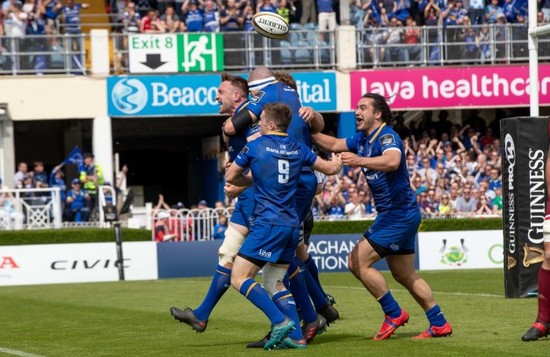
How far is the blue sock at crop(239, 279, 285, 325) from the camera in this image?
9688 mm

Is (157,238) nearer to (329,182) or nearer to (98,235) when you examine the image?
(98,235)

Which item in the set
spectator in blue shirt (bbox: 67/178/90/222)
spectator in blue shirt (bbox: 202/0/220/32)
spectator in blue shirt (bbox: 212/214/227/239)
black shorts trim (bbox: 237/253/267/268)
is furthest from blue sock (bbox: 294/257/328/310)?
spectator in blue shirt (bbox: 202/0/220/32)

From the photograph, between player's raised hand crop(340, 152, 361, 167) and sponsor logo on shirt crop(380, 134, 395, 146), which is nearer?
player's raised hand crop(340, 152, 361, 167)

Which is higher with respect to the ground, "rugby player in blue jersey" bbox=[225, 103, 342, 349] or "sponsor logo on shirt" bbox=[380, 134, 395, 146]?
"sponsor logo on shirt" bbox=[380, 134, 395, 146]

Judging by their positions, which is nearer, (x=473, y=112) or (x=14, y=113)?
(x=14, y=113)

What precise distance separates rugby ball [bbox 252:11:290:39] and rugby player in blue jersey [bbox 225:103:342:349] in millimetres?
3391

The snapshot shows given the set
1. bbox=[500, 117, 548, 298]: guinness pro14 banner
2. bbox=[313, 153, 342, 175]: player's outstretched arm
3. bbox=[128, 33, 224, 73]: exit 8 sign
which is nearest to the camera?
bbox=[313, 153, 342, 175]: player's outstretched arm

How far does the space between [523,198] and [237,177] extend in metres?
6.10

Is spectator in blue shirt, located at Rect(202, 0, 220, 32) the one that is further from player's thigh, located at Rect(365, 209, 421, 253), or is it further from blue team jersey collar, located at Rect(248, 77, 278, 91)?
player's thigh, located at Rect(365, 209, 421, 253)

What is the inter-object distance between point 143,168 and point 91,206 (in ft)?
26.5

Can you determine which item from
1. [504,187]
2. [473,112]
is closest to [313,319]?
[504,187]

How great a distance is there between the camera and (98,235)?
86.8 ft

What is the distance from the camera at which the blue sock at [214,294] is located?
10680mm

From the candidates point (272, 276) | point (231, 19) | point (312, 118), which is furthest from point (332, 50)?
point (272, 276)
